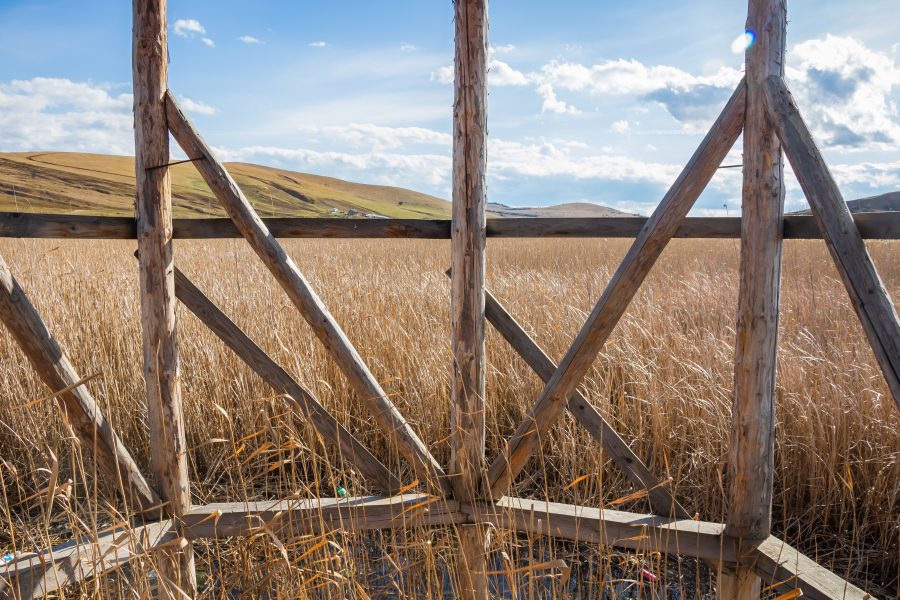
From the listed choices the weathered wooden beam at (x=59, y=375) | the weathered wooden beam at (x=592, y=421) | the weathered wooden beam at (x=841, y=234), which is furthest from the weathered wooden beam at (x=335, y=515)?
the weathered wooden beam at (x=841, y=234)

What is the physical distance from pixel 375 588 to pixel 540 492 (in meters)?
1.26

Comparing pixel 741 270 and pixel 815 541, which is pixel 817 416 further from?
pixel 741 270

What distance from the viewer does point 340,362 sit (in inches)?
117

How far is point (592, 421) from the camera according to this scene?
3055 mm

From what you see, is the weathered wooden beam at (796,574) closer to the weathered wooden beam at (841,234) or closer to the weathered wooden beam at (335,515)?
the weathered wooden beam at (841,234)

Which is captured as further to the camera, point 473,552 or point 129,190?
point 129,190

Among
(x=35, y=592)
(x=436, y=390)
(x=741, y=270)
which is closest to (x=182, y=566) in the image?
(x=35, y=592)

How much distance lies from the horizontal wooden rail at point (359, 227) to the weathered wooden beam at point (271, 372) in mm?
316

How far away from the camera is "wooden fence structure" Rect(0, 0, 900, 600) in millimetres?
2559

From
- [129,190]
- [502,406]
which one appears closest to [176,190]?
[129,190]

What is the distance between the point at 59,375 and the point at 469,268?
185cm

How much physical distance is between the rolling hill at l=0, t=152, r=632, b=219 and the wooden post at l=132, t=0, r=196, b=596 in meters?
16.2

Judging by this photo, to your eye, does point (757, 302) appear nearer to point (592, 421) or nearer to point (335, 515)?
point (592, 421)

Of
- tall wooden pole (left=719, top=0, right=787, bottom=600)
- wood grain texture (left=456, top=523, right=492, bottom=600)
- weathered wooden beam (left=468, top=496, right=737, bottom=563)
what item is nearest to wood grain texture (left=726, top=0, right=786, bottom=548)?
tall wooden pole (left=719, top=0, right=787, bottom=600)
